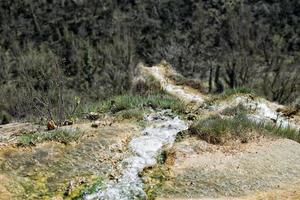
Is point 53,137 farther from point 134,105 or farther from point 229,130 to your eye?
point 134,105

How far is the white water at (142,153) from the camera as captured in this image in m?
14.6

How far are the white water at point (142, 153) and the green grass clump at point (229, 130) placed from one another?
112 cm

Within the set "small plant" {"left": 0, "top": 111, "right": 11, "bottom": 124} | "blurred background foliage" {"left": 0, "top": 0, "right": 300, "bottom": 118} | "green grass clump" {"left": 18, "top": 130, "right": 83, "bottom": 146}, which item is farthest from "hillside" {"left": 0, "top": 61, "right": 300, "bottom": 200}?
"blurred background foliage" {"left": 0, "top": 0, "right": 300, "bottom": 118}

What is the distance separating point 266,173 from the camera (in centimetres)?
1590

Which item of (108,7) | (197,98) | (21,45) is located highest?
(197,98)

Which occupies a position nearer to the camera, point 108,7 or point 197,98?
point 197,98

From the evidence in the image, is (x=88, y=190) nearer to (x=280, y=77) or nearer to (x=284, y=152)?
(x=284, y=152)

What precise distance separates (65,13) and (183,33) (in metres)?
23.8

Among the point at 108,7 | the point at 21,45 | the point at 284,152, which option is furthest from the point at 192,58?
the point at 284,152

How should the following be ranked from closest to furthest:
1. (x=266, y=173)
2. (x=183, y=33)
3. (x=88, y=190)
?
(x=88, y=190), (x=266, y=173), (x=183, y=33)

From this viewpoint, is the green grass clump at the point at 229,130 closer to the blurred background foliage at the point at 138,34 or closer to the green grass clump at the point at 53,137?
the green grass clump at the point at 53,137

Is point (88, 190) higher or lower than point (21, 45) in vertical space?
higher

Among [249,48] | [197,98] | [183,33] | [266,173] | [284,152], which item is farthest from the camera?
[183,33]

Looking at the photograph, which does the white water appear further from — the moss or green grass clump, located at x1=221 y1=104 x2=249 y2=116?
green grass clump, located at x1=221 y1=104 x2=249 y2=116
